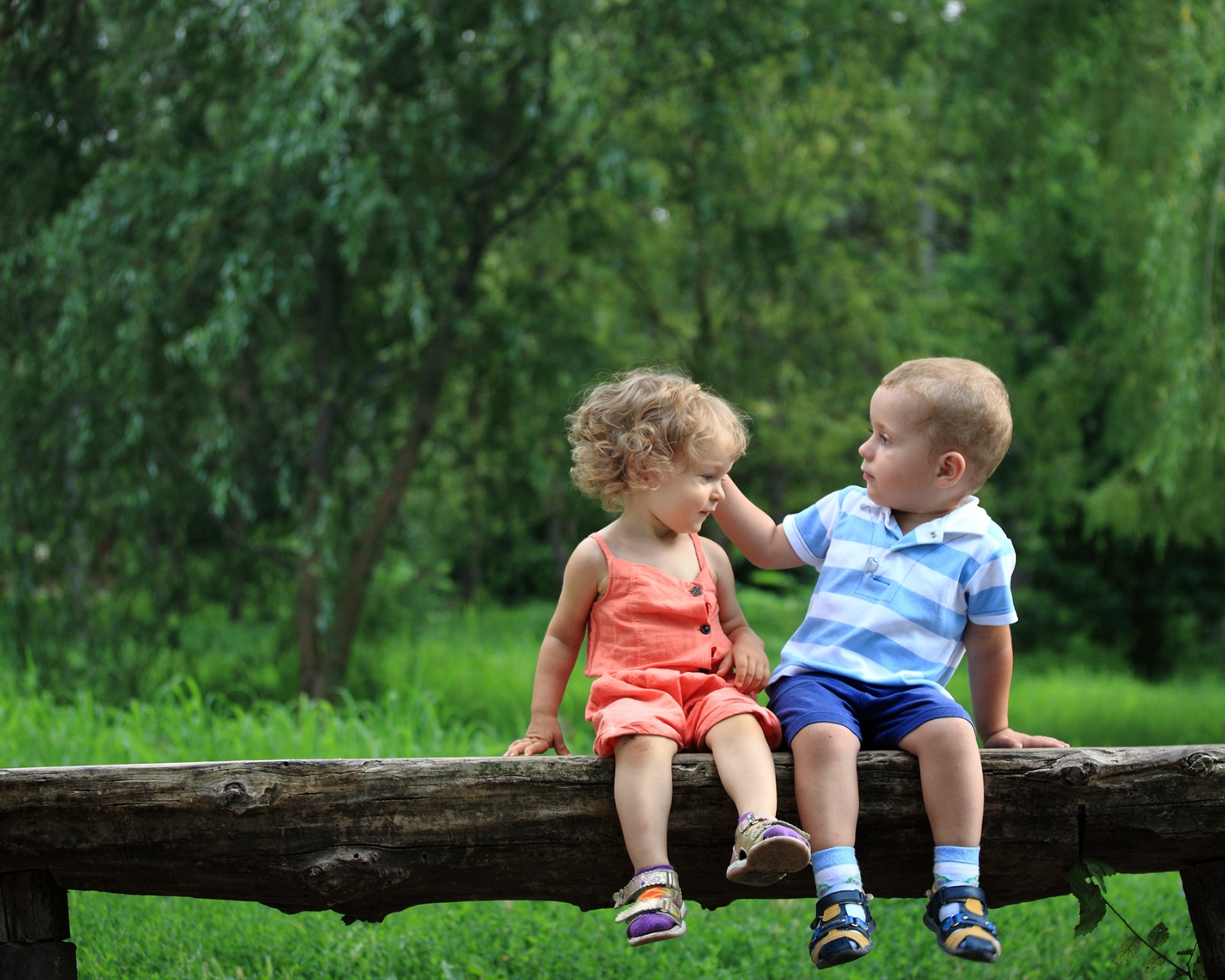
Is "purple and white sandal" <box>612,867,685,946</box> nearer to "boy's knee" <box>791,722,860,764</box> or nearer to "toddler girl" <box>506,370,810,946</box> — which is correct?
"toddler girl" <box>506,370,810,946</box>

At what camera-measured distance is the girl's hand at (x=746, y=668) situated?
239 centimetres

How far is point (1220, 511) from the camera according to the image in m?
6.20

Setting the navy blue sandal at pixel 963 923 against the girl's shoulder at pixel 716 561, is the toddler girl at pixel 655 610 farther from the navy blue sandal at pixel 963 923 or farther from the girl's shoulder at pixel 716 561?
the navy blue sandal at pixel 963 923

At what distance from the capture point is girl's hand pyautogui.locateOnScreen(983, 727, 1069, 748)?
7.88ft

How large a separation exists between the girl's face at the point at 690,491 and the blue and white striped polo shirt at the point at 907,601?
0.32m

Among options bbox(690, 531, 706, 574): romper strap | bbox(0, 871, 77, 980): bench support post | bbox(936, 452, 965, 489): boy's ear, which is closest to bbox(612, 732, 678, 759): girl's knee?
bbox(690, 531, 706, 574): romper strap

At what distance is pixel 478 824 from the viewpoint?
85.1 inches

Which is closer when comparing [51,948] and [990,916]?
[51,948]

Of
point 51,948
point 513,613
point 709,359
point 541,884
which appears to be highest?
point 709,359

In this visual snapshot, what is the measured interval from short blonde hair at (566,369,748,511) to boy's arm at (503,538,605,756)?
0.53 ft

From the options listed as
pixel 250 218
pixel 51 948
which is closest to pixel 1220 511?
pixel 250 218

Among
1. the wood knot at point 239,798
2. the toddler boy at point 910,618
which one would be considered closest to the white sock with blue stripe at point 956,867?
the toddler boy at point 910,618

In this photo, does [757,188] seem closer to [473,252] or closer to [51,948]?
[473,252]

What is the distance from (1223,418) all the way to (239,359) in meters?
5.28
